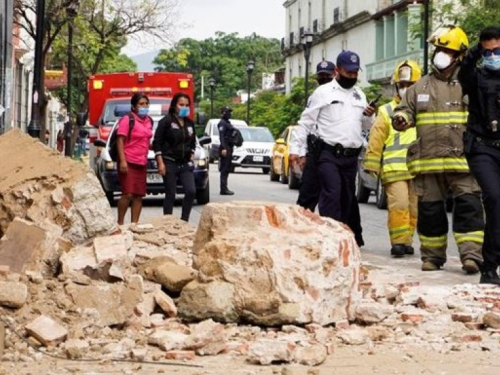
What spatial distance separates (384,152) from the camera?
13.3 meters

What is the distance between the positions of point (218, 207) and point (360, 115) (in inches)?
153

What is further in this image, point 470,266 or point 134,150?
point 134,150

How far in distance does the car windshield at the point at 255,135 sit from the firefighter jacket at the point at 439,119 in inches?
1276

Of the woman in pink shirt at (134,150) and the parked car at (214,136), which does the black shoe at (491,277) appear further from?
the parked car at (214,136)

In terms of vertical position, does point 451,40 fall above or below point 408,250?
above

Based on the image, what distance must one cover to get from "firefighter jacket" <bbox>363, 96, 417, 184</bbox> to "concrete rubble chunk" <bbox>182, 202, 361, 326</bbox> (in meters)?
4.77

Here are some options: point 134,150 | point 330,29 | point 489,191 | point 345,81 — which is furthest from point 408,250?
point 330,29

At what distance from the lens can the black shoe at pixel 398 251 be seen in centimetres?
1305

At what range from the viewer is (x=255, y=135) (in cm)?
4416

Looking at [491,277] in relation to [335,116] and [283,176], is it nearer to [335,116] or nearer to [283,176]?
[335,116]

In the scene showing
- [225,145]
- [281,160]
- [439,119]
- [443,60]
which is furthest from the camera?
[281,160]

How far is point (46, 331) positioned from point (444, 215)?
4.94 m

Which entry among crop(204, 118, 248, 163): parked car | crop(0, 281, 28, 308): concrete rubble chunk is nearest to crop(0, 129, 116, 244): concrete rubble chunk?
crop(0, 281, 28, 308): concrete rubble chunk

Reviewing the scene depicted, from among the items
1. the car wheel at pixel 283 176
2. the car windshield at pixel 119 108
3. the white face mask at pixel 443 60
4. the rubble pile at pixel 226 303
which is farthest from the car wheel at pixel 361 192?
the rubble pile at pixel 226 303
